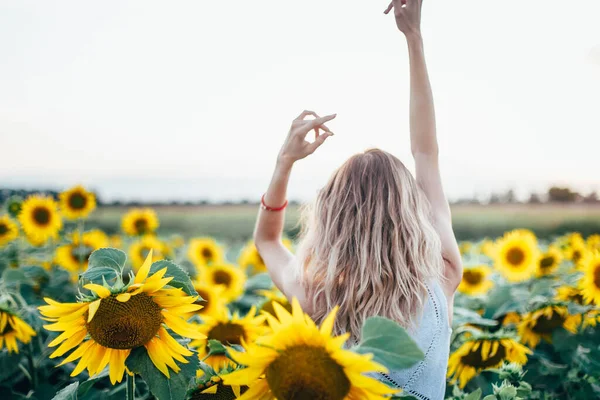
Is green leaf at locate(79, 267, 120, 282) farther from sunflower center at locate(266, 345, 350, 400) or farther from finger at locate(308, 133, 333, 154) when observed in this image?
finger at locate(308, 133, 333, 154)

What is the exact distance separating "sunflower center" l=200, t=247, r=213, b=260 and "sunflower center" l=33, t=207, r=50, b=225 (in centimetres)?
132

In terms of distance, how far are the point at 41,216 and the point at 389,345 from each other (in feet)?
14.0

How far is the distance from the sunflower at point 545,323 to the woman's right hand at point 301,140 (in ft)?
5.24

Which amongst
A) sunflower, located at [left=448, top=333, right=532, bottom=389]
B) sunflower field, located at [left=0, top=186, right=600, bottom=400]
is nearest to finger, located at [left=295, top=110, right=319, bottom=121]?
sunflower field, located at [left=0, top=186, right=600, bottom=400]

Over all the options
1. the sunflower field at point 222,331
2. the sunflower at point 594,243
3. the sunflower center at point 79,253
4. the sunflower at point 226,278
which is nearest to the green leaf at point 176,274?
the sunflower field at point 222,331

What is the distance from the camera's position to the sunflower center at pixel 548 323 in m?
2.62

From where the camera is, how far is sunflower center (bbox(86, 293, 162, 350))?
4.03ft

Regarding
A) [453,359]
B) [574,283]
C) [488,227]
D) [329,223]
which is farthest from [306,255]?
[488,227]

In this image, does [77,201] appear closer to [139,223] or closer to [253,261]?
[139,223]

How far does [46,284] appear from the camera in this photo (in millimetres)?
3551

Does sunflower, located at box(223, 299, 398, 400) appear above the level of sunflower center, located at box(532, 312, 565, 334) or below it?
above

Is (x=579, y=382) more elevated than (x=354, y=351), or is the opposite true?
(x=354, y=351)

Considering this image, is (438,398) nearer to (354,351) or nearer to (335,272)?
(335,272)

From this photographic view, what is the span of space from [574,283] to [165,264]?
7.84 ft
